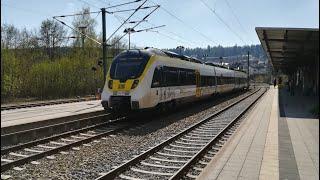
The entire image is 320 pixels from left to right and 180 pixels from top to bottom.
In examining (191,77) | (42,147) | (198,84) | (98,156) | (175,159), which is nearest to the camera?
(175,159)

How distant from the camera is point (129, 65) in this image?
17469 millimetres

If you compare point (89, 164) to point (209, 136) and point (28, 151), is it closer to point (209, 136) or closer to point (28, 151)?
point (28, 151)

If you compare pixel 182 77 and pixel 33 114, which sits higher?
pixel 182 77

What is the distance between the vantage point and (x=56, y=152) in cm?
1054

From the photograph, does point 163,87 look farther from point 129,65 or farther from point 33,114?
→ point 33,114

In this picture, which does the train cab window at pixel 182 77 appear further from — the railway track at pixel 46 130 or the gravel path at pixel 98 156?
the gravel path at pixel 98 156

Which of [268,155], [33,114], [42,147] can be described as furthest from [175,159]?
[33,114]

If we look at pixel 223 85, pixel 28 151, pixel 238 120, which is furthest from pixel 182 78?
pixel 223 85

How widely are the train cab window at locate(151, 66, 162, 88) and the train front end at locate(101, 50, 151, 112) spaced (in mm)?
610

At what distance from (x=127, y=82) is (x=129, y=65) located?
0.82 metres

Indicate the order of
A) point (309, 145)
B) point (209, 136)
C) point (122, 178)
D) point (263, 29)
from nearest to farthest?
point (122, 178) < point (309, 145) < point (209, 136) < point (263, 29)

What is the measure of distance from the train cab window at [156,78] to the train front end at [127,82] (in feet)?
2.00

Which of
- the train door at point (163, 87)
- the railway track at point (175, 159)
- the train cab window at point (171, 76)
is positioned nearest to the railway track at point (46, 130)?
the train door at point (163, 87)

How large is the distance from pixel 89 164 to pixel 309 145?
5.76 m
